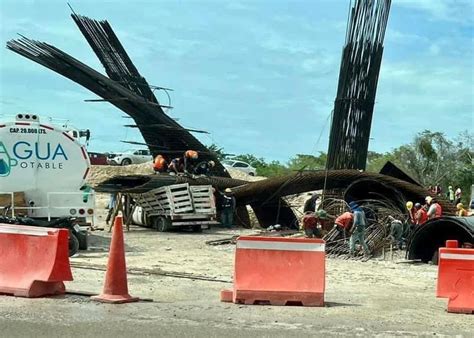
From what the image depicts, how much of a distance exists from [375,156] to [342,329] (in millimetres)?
68491

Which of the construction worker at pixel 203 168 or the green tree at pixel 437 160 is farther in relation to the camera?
the green tree at pixel 437 160

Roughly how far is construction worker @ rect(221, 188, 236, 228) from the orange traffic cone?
57.9ft

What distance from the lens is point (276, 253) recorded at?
985cm

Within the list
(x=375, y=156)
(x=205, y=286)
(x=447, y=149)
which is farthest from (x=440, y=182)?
(x=205, y=286)

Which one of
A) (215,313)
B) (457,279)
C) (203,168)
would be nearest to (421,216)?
(203,168)

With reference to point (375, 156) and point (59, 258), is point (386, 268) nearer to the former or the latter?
point (59, 258)

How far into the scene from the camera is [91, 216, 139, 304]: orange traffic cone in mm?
9398

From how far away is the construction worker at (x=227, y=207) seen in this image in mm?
27188

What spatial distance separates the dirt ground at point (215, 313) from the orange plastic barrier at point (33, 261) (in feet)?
0.77

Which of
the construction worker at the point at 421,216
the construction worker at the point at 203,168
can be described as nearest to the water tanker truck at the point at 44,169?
the construction worker at the point at 421,216

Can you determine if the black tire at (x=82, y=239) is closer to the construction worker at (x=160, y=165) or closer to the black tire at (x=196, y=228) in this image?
the black tire at (x=196, y=228)

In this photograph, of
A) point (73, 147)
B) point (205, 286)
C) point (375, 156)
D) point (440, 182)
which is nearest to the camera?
point (205, 286)

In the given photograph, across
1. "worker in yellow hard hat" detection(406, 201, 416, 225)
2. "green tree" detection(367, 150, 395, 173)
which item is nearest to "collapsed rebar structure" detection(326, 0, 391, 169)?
"worker in yellow hard hat" detection(406, 201, 416, 225)

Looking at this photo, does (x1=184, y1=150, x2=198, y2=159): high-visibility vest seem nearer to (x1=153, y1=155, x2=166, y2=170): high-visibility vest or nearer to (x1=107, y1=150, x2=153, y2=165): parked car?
(x1=153, y1=155, x2=166, y2=170): high-visibility vest
